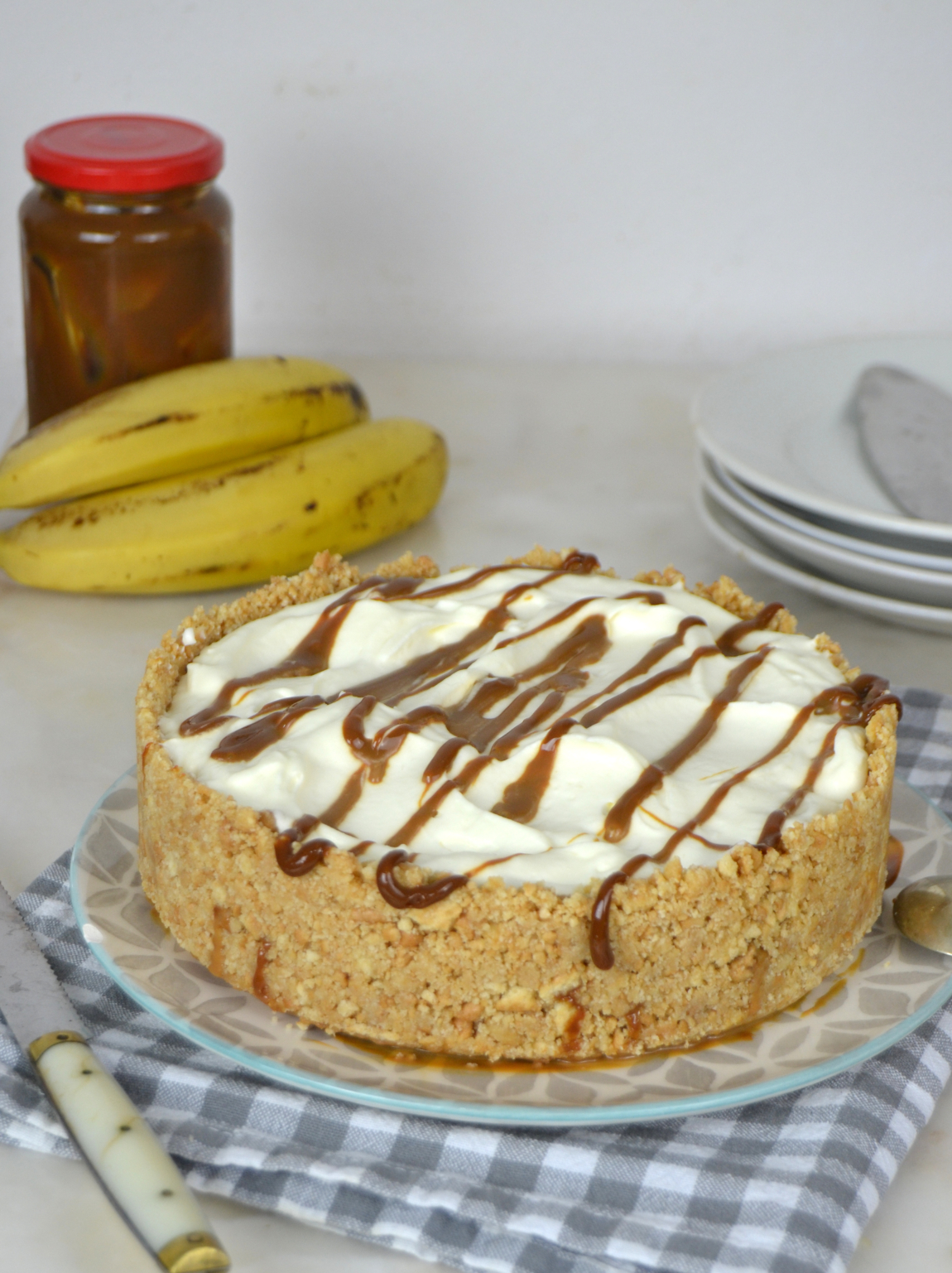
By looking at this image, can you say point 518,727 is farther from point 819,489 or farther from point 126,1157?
point 819,489

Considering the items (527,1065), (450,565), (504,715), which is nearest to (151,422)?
(450,565)

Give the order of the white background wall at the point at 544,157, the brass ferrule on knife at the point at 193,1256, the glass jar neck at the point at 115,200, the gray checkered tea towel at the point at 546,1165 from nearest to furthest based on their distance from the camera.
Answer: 1. the brass ferrule on knife at the point at 193,1256
2. the gray checkered tea towel at the point at 546,1165
3. the glass jar neck at the point at 115,200
4. the white background wall at the point at 544,157

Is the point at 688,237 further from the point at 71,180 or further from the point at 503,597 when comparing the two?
the point at 503,597

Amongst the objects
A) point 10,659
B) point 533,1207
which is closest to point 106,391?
point 10,659

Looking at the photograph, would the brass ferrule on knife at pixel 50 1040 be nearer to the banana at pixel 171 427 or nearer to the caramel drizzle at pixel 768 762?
the caramel drizzle at pixel 768 762

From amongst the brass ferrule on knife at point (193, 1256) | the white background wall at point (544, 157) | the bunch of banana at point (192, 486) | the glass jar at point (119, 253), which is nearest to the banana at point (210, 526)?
the bunch of banana at point (192, 486)

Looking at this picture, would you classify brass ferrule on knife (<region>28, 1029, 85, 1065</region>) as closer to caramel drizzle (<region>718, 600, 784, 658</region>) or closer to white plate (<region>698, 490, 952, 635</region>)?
caramel drizzle (<region>718, 600, 784, 658</region>)
